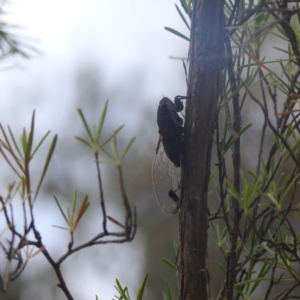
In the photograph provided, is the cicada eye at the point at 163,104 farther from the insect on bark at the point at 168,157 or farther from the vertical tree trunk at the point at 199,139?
the vertical tree trunk at the point at 199,139

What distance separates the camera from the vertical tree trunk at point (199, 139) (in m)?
0.39

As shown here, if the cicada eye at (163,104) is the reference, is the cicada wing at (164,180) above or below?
below

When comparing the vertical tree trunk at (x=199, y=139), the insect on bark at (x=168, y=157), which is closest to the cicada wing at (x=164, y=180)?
the insect on bark at (x=168, y=157)

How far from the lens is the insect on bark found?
469mm

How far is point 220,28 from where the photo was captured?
1.29ft

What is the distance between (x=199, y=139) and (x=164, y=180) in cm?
→ 16

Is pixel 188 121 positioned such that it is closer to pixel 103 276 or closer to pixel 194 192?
pixel 194 192

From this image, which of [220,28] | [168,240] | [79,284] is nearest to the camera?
[220,28]

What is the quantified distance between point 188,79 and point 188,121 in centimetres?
4

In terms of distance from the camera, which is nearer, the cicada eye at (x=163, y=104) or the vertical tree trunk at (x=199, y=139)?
the vertical tree trunk at (x=199, y=139)

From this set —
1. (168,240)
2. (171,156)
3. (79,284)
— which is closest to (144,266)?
(168,240)

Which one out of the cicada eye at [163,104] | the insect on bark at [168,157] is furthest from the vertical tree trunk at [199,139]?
the cicada eye at [163,104]

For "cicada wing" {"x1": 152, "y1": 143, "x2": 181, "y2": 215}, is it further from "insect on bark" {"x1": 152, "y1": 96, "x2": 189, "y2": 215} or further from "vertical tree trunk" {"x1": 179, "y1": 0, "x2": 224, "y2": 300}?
"vertical tree trunk" {"x1": 179, "y1": 0, "x2": 224, "y2": 300}

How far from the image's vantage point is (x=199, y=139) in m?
0.41
